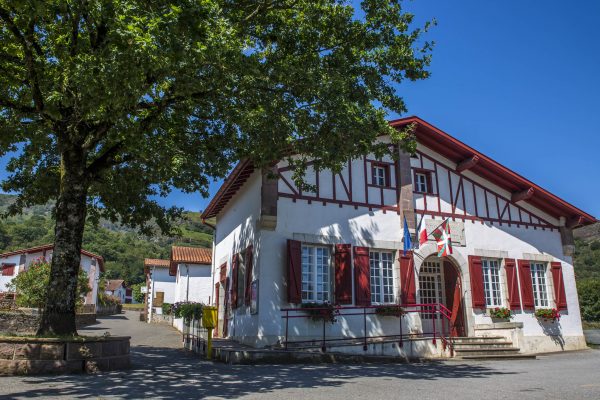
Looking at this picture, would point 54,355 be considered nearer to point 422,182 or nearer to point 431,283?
point 431,283

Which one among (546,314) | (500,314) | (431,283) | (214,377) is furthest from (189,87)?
(546,314)

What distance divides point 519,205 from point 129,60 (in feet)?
49.1

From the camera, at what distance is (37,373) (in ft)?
27.0

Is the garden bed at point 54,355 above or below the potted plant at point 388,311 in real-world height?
below

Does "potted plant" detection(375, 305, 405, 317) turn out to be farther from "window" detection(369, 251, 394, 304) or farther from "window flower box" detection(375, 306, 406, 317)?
"window" detection(369, 251, 394, 304)

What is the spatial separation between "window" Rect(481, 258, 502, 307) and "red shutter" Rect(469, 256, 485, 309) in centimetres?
41

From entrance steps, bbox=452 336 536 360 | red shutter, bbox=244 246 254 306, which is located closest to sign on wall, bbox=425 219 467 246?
entrance steps, bbox=452 336 536 360

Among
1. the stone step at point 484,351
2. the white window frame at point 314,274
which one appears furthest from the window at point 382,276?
the stone step at point 484,351

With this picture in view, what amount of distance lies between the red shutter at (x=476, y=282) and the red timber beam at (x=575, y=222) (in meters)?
4.71

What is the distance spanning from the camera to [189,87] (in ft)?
27.1

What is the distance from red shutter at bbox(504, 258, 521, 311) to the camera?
52.1 feet

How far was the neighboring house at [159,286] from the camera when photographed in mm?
37094

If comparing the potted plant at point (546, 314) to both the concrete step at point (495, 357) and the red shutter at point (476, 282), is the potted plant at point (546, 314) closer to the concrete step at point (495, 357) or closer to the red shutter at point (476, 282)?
the red shutter at point (476, 282)

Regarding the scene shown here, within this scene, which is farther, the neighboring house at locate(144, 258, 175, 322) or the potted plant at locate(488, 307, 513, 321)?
the neighboring house at locate(144, 258, 175, 322)
